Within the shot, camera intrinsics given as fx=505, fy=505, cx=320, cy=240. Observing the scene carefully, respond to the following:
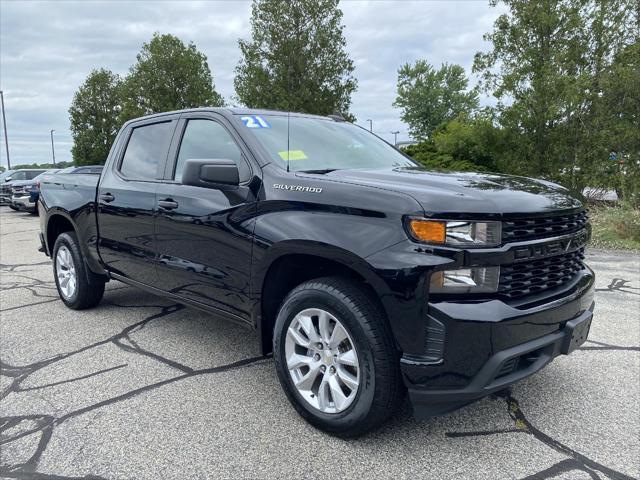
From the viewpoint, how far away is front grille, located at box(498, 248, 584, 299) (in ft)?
7.79

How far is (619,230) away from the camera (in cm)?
911

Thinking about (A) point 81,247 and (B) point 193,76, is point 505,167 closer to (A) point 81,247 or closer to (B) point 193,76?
(A) point 81,247

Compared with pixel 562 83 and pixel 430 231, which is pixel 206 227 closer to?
pixel 430 231

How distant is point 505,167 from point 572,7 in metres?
3.56

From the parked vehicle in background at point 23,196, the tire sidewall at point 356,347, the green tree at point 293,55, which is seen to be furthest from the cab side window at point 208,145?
the parked vehicle in background at point 23,196

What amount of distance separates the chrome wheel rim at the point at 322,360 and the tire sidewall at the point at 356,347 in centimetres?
3

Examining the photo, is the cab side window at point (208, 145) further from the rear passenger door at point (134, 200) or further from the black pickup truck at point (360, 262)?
the rear passenger door at point (134, 200)

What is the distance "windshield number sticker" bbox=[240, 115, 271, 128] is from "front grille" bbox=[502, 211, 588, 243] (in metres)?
1.80

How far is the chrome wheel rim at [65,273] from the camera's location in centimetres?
506

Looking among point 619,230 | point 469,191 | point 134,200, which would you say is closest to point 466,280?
point 469,191

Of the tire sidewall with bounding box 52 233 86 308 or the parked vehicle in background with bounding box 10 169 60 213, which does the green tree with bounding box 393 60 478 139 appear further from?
the tire sidewall with bounding box 52 233 86 308

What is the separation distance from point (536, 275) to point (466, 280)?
485 millimetres

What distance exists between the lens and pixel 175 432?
2.74 m

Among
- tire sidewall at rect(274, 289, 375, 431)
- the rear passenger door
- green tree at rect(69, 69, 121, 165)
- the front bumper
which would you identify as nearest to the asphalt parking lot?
tire sidewall at rect(274, 289, 375, 431)
